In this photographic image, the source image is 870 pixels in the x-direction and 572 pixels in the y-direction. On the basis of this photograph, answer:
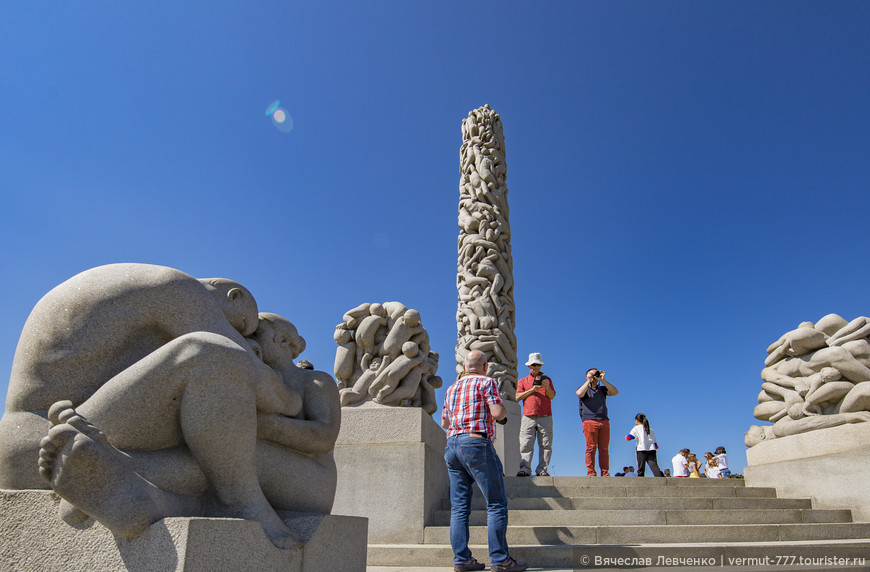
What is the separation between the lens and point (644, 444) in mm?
8977

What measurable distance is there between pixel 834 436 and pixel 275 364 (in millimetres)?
6065

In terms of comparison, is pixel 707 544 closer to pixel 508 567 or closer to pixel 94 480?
pixel 508 567

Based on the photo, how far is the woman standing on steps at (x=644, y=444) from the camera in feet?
29.5

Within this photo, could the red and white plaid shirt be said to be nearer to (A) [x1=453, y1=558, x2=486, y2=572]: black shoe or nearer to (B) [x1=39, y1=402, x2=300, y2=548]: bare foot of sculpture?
(A) [x1=453, y1=558, x2=486, y2=572]: black shoe

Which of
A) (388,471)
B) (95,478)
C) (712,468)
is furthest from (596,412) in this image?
(95,478)

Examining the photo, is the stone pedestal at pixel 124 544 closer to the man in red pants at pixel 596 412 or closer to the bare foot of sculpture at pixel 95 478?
the bare foot of sculpture at pixel 95 478

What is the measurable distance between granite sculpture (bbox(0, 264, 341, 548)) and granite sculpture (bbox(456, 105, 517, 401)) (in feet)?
31.8

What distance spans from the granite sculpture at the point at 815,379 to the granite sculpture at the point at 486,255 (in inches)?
217

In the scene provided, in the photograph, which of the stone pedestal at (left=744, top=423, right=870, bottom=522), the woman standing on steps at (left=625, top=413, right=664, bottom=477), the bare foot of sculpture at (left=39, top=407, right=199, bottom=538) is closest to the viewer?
the bare foot of sculpture at (left=39, top=407, right=199, bottom=538)

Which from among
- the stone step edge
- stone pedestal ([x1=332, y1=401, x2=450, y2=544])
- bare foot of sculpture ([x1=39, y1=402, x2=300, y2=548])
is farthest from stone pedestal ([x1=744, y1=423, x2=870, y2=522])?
bare foot of sculpture ([x1=39, y1=402, x2=300, y2=548])

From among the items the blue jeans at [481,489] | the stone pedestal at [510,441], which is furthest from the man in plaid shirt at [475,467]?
the stone pedestal at [510,441]

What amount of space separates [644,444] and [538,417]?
6.55 feet

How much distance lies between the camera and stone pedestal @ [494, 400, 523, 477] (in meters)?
A: 11.3

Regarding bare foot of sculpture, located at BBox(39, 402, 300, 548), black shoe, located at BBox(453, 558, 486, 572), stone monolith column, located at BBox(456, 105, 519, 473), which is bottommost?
black shoe, located at BBox(453, 558, 486, 572)
